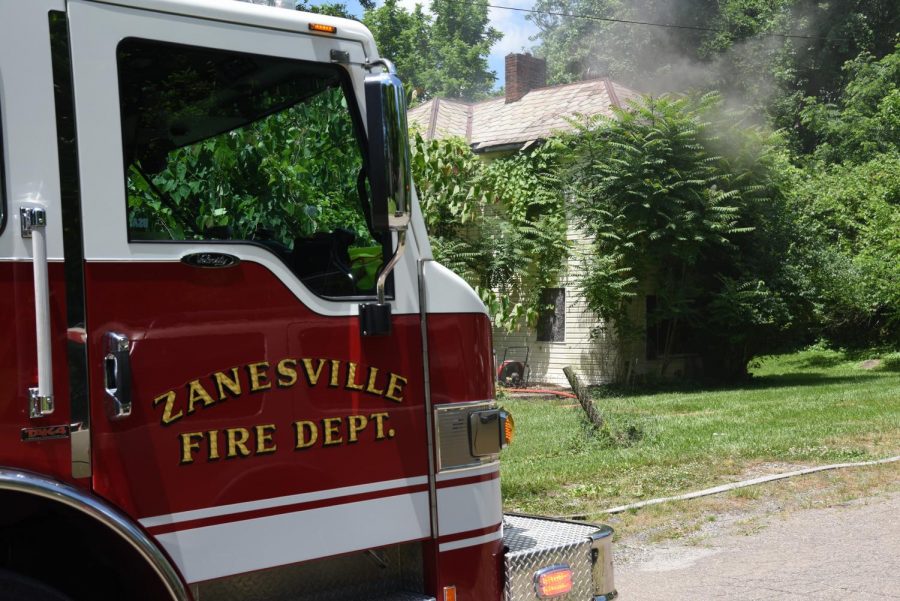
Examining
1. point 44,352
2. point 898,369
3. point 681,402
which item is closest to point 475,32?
point 898,369

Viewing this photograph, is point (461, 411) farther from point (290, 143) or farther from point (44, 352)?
point (44, 352)

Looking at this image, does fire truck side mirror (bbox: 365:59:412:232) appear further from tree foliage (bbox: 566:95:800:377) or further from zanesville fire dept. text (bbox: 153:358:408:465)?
tree foliage (bbox: 566:95:800:377)

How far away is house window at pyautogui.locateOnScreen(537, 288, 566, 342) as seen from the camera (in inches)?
846

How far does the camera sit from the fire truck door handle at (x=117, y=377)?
254cm

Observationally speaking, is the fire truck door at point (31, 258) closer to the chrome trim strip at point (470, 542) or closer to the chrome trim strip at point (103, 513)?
the chrome trim strip at point (103, 513)

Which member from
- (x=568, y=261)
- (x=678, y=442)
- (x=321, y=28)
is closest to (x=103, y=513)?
(x=321, y=28)

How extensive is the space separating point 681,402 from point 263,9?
14.5 meters

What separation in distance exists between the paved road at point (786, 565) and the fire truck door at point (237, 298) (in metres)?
3.15

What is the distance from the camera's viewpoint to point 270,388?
2814 millimetres

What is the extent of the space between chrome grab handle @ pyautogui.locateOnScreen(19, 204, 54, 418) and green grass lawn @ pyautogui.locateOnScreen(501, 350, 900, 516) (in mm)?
5565

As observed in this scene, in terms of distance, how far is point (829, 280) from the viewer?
839 inches

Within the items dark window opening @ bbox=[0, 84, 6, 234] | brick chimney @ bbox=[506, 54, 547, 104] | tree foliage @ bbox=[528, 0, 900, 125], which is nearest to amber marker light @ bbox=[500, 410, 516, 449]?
dark window opening @ bbox=[0, 84, 6, 234]

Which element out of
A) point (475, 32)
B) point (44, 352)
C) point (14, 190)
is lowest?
point (44, 352)

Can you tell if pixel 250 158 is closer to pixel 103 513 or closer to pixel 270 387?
pixel 270 387
